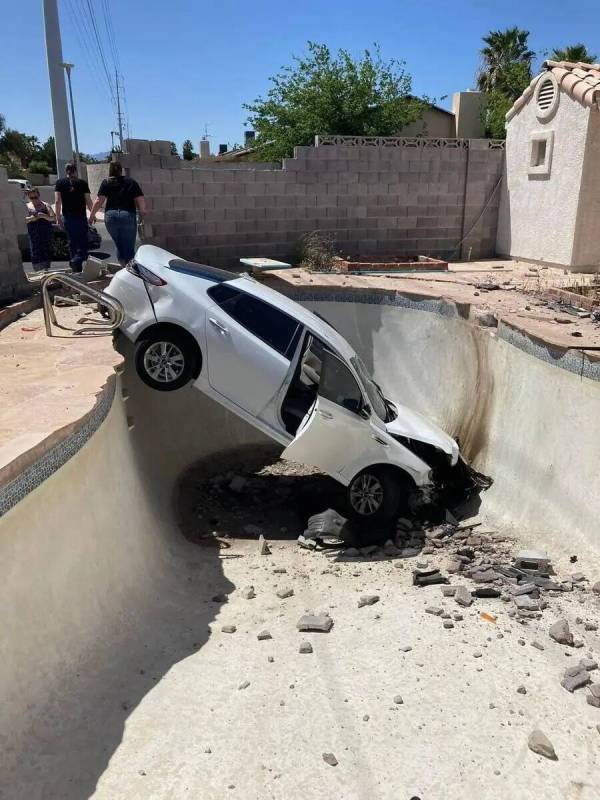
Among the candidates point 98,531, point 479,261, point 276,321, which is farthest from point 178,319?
point 479,261

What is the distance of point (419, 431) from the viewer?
25.1 feet

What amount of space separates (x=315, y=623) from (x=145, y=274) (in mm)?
4113

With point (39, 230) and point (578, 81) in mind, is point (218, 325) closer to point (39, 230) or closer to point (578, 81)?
point (39, 230)

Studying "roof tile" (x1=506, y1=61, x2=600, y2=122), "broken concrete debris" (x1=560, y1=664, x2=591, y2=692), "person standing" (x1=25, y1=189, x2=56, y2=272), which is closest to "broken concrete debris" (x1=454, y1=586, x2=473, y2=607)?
"broken concrete debris" (x1=560, y1=664, x2=591, y2=692)

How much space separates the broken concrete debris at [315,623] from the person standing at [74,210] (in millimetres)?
7262

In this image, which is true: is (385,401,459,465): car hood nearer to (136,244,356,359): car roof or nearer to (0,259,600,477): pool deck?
(136,244,356,359): car roof

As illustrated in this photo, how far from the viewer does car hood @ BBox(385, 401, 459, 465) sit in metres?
7.42

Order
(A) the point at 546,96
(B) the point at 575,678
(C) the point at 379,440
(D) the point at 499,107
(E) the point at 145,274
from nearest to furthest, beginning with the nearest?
(B) the point at 575,678, (E) the point at 145,274, (C) the point at 379,440, (A) the point at 546,96, (D) the point at 499,107

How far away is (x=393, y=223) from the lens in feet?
49.5

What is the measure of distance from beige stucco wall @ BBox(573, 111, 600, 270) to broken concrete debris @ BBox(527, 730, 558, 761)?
1235 cm

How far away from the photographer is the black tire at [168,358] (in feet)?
23.1

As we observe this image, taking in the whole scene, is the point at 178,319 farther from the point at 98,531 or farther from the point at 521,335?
the point at 521,335

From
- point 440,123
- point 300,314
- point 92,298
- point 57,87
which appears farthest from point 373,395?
point 440,123

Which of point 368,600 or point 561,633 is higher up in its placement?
point 561,633
